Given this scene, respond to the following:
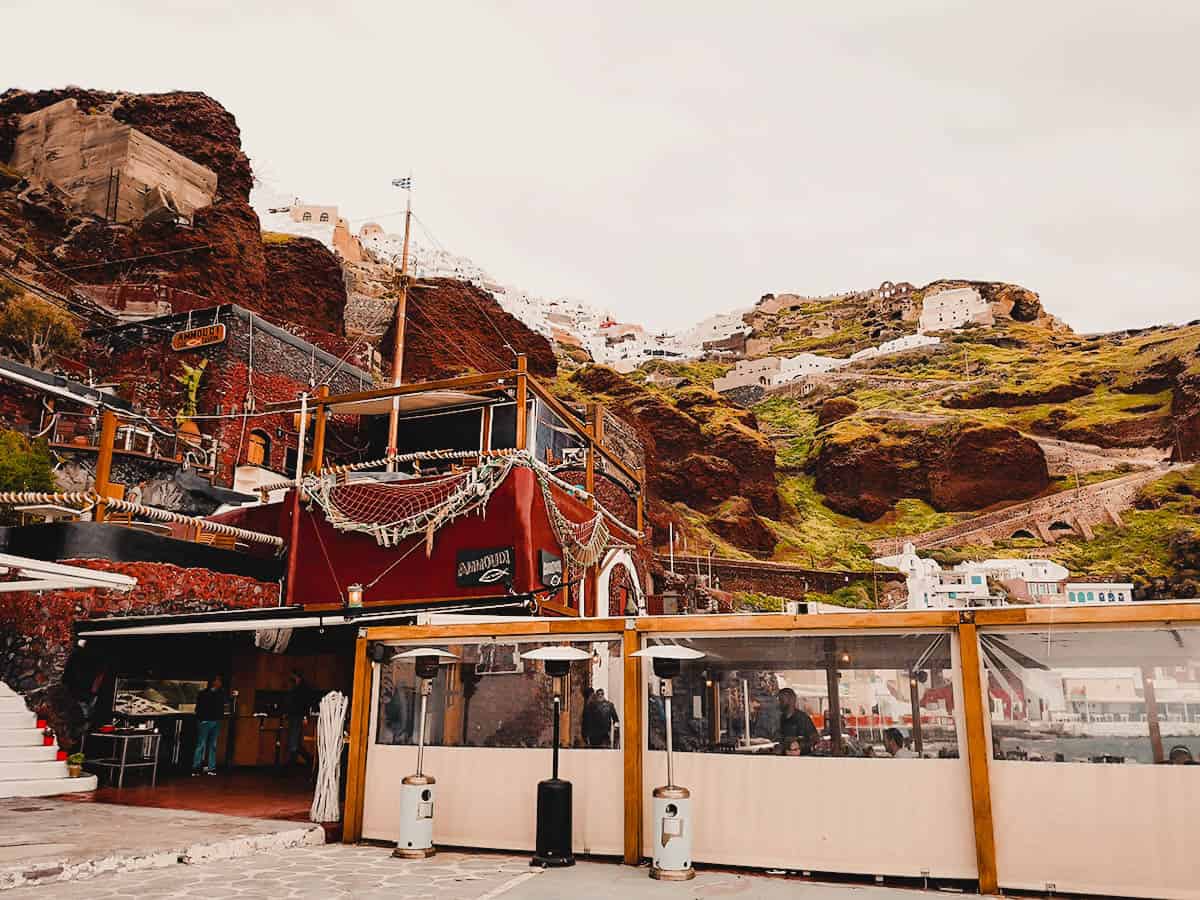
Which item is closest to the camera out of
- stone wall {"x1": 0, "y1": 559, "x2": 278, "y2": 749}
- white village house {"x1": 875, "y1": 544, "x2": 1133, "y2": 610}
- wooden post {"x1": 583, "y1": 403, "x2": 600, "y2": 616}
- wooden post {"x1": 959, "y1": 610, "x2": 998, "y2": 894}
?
wooden post {"x1": 959, "y1": 610, "x2": 998, "y2": 894}

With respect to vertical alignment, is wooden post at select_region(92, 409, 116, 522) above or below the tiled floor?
above

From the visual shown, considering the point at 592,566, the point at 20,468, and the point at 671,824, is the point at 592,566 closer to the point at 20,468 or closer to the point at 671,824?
the point at 671,824

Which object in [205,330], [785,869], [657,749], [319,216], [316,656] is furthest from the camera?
[319,216]

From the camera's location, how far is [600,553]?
1416cm

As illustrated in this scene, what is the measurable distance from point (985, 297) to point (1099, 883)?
114 meters

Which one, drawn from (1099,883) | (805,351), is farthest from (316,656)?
(805,351)

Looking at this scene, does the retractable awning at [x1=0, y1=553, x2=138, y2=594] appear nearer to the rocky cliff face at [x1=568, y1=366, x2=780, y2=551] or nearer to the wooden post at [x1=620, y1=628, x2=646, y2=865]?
the wooden post at [x1=620, y1=628, x2=646, y2=865]

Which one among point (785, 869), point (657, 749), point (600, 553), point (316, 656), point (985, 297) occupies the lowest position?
point (785, 869)

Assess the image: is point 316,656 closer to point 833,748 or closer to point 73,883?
point 73,883

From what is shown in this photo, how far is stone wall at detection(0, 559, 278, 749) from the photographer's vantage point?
484 inches

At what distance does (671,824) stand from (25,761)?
952 centimetres

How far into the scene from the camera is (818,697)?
7.75m

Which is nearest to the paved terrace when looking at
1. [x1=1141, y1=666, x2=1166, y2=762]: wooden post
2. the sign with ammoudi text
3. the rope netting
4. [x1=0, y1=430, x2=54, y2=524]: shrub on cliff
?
the sign with ammoudi text

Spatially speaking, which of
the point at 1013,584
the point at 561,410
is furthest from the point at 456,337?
the point at 561,410
